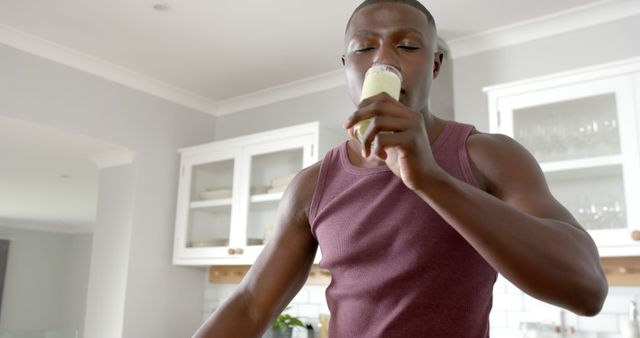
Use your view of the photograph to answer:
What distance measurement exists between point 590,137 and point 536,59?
23.3 inches

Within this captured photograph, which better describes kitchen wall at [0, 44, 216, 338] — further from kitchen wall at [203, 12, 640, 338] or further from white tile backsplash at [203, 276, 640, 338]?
white tile backsplash at [203, 276, 640, 338]

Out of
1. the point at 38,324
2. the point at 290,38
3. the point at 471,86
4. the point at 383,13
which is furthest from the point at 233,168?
the point at 38,324

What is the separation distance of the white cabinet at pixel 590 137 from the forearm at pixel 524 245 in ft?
6.10

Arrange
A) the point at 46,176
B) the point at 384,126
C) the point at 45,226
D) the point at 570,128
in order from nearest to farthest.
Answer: the point at 384,126
the point at 570,128
the point at 46,176
the point at 45,226

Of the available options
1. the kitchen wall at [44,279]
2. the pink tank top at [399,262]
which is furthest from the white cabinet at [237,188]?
the kitchen wall at [44,279]

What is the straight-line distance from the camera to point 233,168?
3.54 metres

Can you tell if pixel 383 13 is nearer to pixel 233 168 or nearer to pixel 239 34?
pixel 239 34

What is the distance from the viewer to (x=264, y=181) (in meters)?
3.40

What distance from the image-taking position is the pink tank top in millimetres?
683

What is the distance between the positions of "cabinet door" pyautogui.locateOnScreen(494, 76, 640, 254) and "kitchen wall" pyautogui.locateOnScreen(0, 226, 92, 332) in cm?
870

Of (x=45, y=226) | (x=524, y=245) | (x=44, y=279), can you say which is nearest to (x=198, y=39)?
(x=524, y=245)

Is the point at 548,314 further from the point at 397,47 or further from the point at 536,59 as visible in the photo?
the point at 397,47

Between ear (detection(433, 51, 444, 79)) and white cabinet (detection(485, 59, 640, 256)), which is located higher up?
white cabinet (detection(485, 59, 640, 256))

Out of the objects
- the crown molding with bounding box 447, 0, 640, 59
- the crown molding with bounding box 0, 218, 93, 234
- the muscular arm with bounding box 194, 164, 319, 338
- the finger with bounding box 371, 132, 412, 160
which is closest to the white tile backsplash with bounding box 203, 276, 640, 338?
the crown molding with bounding box 447, 0, 640, 59
